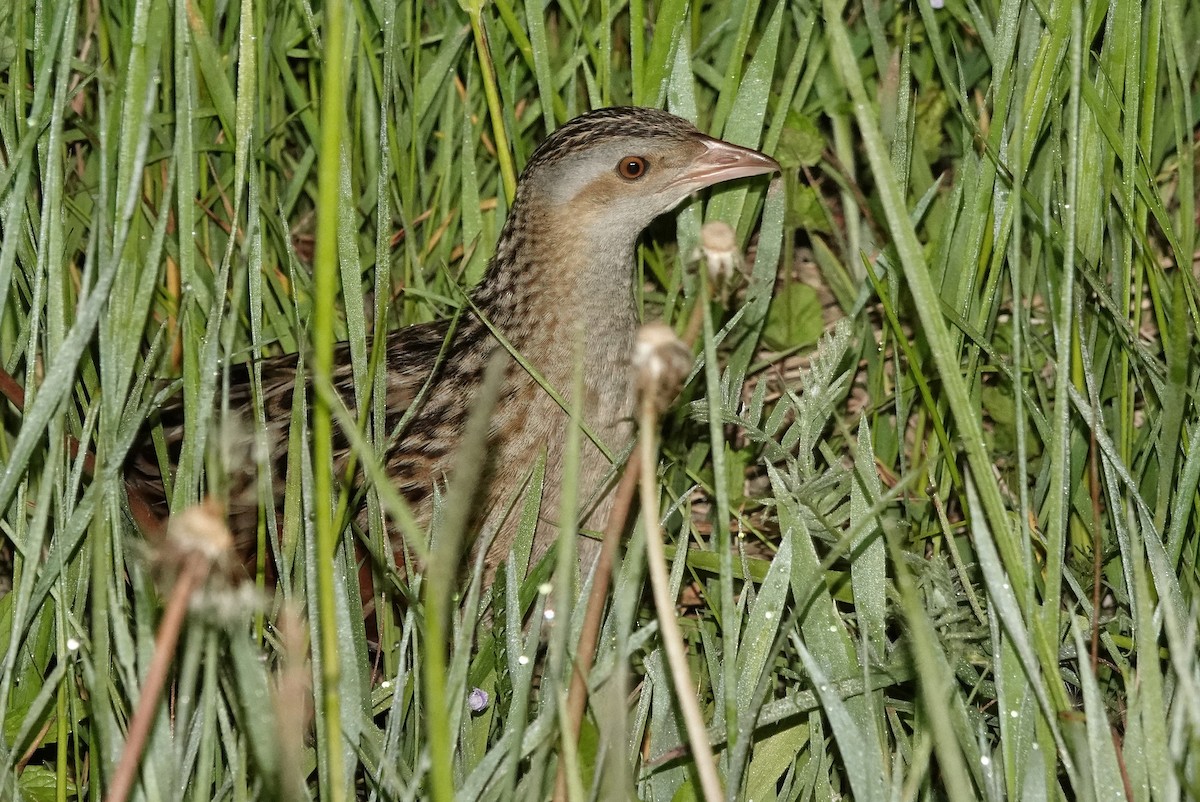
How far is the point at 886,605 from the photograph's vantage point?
2666 millimetres

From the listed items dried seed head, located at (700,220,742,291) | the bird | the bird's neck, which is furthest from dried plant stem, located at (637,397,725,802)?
the bird's neck

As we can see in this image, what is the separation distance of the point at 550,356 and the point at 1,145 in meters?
1.18

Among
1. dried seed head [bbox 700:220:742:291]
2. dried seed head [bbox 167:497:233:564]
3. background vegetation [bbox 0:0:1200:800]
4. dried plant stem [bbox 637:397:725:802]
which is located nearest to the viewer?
dried seed head [bbox 167:497:233:564]

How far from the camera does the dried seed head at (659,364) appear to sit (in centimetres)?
134

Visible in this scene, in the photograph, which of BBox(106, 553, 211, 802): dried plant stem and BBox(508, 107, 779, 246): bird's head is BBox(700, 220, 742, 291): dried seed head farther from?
BBox(508, 107, 779, 246): bird's head

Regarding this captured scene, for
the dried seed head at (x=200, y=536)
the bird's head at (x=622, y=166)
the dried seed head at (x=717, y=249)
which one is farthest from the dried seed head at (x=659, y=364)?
the bird's head at (x=622, y=166)

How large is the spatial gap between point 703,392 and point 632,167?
578mm

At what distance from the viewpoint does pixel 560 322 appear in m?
3.00

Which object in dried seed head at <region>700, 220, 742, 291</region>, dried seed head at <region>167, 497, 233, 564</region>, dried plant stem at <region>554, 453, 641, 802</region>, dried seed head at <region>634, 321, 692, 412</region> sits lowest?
dried plant stem at <region>554, 453, 641, 802</region>

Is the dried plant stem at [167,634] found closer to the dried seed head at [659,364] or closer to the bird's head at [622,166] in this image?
the dried seed head at [659,364]

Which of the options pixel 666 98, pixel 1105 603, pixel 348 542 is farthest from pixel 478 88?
pixel 1105 603

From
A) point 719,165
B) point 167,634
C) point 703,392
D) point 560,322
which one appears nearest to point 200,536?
point 167,634

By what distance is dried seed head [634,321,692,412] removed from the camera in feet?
4.41

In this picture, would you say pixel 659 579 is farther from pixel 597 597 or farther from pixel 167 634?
pixel 167 634
